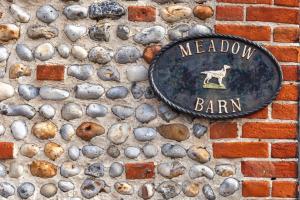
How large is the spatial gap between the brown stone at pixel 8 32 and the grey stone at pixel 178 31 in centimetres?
75

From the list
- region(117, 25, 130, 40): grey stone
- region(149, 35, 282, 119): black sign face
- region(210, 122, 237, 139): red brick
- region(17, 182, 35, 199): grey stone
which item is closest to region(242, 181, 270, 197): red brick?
region(210, 122, 237, 139): red brick

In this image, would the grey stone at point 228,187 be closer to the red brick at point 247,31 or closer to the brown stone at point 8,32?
the red brick at point 247,31

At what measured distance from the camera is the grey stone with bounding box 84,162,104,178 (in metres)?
2.70

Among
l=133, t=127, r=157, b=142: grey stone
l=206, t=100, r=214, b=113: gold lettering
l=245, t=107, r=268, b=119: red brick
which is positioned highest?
l=206, t=100, r=214, b=113: gold lettering

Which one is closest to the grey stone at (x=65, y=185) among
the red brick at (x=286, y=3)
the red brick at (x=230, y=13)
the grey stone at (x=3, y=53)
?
the grey stone at (x=3, y=53)

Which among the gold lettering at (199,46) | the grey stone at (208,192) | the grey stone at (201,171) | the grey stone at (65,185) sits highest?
the gold lettering at (199,46)

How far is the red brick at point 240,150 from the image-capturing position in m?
2.70

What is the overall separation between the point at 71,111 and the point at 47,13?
50cm

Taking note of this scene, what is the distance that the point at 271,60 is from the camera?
2.69 m

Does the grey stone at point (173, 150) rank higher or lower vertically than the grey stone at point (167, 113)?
lower

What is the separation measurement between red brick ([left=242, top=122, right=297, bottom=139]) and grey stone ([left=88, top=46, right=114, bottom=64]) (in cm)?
74

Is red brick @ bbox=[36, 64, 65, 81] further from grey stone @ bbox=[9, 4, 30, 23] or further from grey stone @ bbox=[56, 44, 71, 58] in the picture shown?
grey stone @ bbox=[9, 4, 30, 23]

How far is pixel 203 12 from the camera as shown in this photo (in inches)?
108

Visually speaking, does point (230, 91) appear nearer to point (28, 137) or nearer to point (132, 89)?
point (132, 89)
